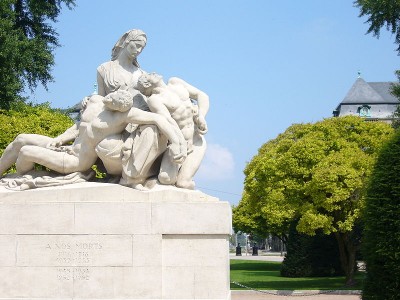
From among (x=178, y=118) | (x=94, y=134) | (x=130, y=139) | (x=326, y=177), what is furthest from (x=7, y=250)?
(x=326, y=177)

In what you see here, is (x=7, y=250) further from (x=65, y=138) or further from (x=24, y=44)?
(x=24, y=44)

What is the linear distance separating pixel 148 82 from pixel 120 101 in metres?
0.72

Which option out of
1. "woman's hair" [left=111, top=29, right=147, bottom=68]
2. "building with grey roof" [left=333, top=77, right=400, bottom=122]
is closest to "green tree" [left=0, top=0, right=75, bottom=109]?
"woman's hair" [left=111, top=29, right=147, bottom=68]

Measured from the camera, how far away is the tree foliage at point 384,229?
12.0 metres

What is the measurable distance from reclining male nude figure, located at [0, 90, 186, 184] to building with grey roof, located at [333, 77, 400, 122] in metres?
71.6

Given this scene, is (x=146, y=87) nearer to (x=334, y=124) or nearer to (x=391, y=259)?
(x=391, y=259)

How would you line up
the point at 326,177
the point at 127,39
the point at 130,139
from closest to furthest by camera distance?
the point at 130,139, the point at 127,39, the point at 326,177

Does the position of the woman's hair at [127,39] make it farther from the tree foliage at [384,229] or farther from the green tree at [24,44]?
the green tree at [24,44]

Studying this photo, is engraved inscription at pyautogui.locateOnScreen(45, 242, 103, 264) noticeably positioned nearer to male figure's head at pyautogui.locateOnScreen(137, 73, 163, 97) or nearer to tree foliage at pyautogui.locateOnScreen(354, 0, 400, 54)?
male figure's head at pyautogui.locateOnScreen(137, 73, 163, 97)

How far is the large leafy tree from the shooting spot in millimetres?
24734

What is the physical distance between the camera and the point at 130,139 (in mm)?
10141

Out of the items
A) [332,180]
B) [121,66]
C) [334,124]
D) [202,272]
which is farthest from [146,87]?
[334,124]

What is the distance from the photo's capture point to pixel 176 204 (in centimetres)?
984

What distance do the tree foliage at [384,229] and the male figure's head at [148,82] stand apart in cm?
469
